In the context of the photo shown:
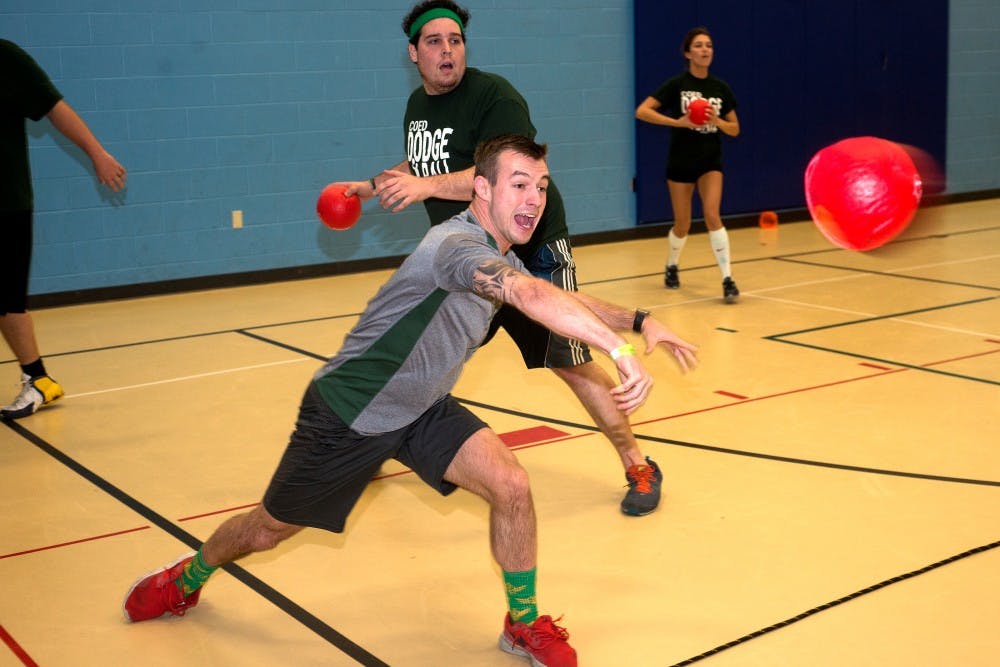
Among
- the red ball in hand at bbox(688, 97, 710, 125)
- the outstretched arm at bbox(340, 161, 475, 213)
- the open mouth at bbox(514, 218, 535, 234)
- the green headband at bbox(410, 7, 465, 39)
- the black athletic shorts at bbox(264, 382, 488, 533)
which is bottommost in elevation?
the black athletic shorts at bbox(264, 382, 488, 533)

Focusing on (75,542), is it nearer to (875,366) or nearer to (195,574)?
(195,574)

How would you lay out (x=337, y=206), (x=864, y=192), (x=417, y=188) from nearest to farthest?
(x=864, y=192) < (x=417, y=188) < (x=337, y=206)

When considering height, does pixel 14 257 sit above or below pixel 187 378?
above

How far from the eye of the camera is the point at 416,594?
12.0 ft

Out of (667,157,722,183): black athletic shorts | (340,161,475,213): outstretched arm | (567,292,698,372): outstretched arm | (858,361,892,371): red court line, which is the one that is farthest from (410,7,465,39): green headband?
(667,157,722,183): black athletic shorts

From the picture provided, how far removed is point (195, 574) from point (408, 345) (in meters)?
1.06

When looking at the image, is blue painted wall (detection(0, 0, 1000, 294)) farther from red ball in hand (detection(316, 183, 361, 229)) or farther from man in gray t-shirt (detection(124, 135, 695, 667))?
man in gray t-shirt (detection(124, 135, 695, 667))

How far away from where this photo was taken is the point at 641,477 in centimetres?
432

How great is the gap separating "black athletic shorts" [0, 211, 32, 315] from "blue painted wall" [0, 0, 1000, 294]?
10.8ft

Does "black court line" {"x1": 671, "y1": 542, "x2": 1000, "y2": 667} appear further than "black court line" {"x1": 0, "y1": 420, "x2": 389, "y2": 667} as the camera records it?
No

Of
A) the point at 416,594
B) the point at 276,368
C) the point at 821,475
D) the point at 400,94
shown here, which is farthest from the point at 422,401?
the point at 400,94

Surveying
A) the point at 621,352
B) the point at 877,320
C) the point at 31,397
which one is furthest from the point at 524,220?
the point at 877,320

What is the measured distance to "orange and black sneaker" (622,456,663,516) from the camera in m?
4.28

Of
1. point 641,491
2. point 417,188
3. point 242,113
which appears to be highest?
point 242,113
